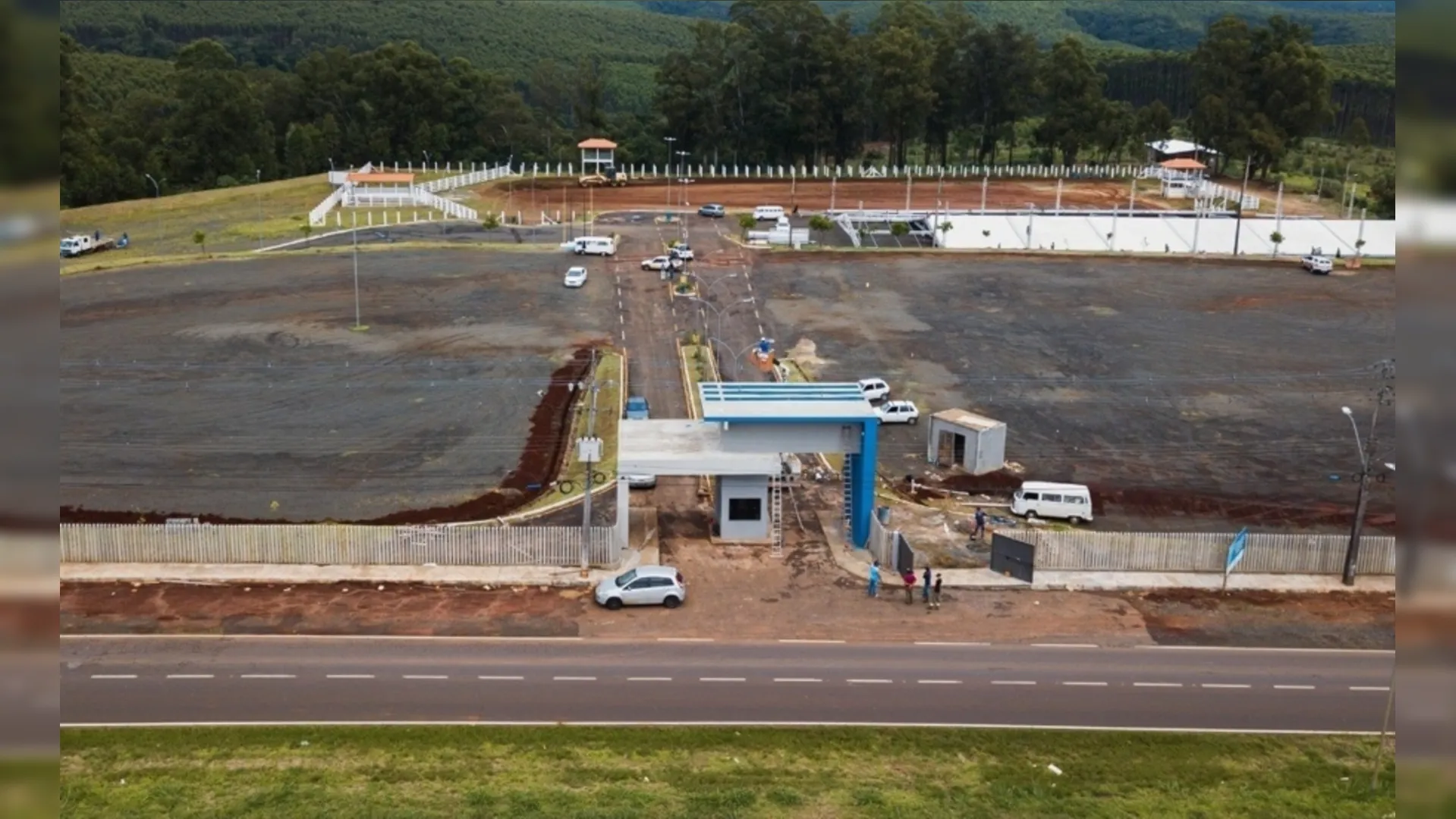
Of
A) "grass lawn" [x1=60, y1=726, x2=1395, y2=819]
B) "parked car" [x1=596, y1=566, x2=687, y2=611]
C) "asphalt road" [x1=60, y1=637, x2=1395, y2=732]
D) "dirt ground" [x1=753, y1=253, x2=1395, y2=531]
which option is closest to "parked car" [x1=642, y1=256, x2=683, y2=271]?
"dirt ground" [x1=753, y1=253, x2=1395, y2=531]

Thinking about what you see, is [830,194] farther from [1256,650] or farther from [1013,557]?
[1256,650]

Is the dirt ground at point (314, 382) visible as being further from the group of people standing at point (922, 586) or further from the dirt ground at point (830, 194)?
the dirt ground at point (830, 194)

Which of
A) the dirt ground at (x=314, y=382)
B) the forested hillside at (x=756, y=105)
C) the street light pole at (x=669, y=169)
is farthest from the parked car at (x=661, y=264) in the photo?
the forested hillside at (x=756, y=105)

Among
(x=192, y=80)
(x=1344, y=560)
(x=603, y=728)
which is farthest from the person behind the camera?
(x=192, y=80)

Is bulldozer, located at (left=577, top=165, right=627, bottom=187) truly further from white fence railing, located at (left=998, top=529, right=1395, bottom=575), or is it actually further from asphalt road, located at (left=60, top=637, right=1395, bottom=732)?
asphalt road, located at (left=60, top=637, right=1395, bottom=732)

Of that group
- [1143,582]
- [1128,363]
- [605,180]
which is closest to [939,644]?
[1143,582]

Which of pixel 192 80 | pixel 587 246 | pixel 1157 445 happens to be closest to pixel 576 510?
pixel 1157 445

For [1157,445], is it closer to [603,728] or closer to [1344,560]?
[1344,560]
